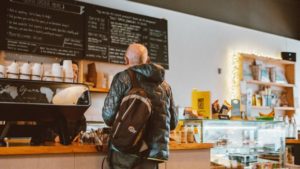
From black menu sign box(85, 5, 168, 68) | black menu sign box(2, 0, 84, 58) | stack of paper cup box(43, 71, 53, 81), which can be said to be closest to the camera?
stack of paper cup box(43, 71, 53, 81)

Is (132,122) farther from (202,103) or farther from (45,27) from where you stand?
(45,27)

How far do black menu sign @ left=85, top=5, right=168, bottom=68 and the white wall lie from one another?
12 centimetres

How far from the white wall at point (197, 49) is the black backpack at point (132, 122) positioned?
2.30 metres

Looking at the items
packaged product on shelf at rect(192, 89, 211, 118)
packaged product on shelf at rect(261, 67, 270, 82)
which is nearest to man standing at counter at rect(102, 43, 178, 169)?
packaged product on shelf at rect(192, 89, 211, 118)

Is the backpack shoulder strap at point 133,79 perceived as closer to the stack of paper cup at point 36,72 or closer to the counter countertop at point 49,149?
the counter countertop at point 49,149

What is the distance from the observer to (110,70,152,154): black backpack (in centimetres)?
223

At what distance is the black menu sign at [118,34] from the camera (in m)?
4.41

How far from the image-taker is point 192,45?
5387 millimetres

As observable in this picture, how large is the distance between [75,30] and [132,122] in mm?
2330

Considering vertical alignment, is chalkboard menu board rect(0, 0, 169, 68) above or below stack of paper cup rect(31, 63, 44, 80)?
above

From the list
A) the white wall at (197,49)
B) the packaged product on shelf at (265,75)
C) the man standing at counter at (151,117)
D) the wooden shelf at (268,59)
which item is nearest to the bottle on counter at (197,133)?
the man standing at counter at (151,117)

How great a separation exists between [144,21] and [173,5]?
0.68m

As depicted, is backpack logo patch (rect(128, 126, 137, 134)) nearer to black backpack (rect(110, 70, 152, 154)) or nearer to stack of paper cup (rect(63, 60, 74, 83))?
black backpack (rect(110, 70, 152, 154))

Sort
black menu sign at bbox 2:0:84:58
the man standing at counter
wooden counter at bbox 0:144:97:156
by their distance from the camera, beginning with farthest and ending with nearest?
black menu sign at bbox 2:0:84:58
the man standing at counter
wooden counter at bbox 0:144:97:156
